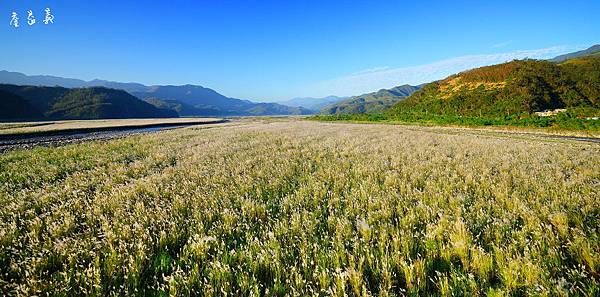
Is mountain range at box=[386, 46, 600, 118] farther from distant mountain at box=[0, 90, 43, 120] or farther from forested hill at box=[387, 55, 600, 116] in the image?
distant mountain at box=[0, 90, 43, 120]

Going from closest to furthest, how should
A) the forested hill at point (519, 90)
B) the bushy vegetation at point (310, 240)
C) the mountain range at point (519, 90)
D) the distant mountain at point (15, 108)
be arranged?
the bushy vegetation at point (310, 240)
the mountain range at point (519, 90)
the forested hill at point (519, 90)
the distant mountain at point (15, 108)

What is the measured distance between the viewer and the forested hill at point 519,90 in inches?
2356

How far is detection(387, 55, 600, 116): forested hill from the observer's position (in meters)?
59.8

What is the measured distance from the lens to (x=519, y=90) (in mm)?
64375

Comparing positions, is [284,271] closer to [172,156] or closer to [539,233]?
[539,233]

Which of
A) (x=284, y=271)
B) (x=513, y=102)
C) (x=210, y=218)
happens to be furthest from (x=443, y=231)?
(x=513, y=102)

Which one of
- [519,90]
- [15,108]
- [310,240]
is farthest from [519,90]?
[15,108]

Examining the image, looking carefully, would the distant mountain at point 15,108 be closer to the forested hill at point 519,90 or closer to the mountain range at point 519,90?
the forested hill at point 519,90

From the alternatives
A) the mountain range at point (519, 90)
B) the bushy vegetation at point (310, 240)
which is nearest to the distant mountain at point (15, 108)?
the bushy vegetation at point (310, 240)

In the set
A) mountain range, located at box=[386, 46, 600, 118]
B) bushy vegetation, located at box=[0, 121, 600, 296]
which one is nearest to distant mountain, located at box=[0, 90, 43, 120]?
bushy vegetation, located at box=[0, 121, 600, 296]

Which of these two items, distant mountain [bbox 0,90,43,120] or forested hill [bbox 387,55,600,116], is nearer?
forested hill [bbox 387,55,600,116]

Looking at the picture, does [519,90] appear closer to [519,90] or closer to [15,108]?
[519,90]

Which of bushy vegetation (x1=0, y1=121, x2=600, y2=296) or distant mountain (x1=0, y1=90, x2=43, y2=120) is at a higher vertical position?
distant mountain (x1=0, y1=90, x2=43, y2=120)

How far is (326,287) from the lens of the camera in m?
3.17
